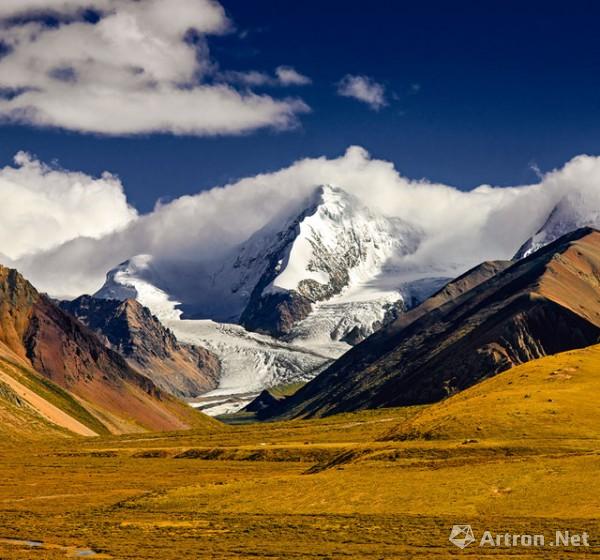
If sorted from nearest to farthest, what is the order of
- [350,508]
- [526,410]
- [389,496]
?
[350,508] < [389,496] < [526,410]

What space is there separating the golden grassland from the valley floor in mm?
172

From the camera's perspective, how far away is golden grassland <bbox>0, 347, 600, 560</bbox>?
82.4 metres

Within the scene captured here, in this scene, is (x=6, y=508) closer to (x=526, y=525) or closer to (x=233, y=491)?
(x=233, y=491)

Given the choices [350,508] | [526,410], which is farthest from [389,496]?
[526,410]

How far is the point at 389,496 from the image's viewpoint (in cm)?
9775

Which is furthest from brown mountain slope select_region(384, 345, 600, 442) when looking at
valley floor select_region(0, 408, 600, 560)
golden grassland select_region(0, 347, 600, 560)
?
valley floor select_region(0, 408, 600, 560)

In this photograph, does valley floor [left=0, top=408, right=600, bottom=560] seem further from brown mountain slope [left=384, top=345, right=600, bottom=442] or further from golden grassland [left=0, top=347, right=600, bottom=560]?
brown mountain slope [left=384, top=345, right=600, bottom=442]

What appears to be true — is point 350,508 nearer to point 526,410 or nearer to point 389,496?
point 389,496

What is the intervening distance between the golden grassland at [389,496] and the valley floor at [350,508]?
17 centimetres

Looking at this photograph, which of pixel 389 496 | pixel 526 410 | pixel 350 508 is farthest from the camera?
pixel 526 410

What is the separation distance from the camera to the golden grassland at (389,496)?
82375mm

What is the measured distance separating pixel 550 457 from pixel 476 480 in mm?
11292

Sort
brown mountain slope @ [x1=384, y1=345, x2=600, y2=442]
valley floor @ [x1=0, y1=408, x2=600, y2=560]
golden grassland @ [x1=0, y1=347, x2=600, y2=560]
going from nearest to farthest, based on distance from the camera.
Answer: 1. valley floor @ [x1=0, y1=408, x2=600, y2=560]
2. golden grassland @ [x1=0, y1=347, x2=600, y2=560]
3. brown mountain slope @ [x1=384, y1=345, x2=600, y2=442]

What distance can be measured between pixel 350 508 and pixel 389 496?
13.4 feet
